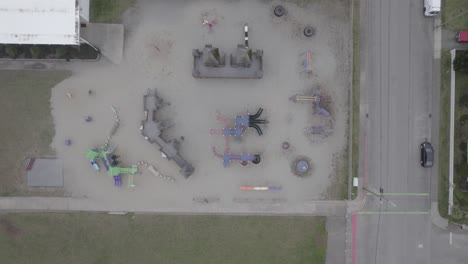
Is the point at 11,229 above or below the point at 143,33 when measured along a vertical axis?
below

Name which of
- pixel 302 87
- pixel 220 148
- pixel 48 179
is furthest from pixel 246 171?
pixel 48 179

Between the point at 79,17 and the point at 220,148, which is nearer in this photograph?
the point at 79,17

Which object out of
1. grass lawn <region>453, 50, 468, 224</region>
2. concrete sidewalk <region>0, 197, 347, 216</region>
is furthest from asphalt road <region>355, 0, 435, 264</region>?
concrete sidewalk <region>0, 197, 347, 216</region>

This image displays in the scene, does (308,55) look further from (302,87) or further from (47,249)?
(47,249)

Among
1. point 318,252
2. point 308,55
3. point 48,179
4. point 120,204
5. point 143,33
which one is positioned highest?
point 143,33

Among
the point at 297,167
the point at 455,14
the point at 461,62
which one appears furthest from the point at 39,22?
the point at 455,14

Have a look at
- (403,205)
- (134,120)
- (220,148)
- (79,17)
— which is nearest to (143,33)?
(79,17)

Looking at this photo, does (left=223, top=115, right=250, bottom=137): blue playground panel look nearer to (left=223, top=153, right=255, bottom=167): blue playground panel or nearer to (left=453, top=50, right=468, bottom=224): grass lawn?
(left=223, top=153, right=255, bottom=167): blue playground panel
